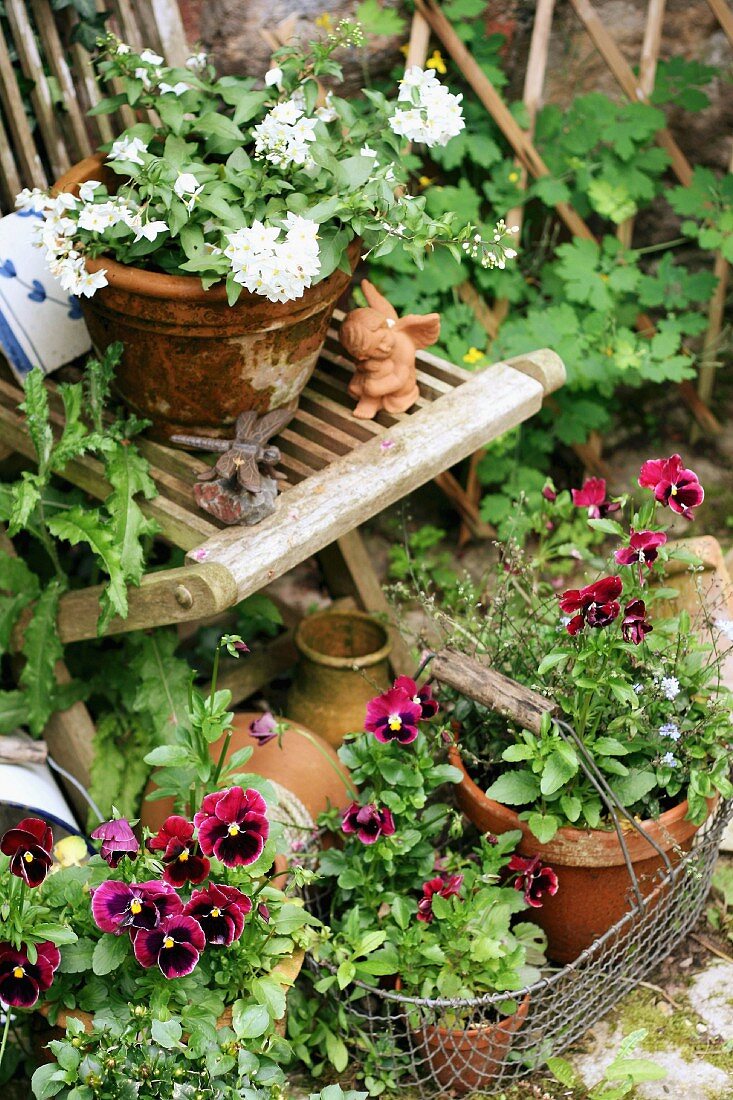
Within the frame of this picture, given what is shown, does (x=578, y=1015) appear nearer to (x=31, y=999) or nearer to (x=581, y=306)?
(x=31, y=999)

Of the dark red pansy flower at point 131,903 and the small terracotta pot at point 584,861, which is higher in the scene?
the dark red pansy flower at point 131,903

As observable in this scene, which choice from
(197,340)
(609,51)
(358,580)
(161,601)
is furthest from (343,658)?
(609,51)

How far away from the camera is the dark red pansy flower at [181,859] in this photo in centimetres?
180

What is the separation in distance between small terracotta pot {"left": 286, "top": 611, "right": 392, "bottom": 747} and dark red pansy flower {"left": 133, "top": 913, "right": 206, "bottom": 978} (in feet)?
3.24

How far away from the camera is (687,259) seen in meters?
3.81

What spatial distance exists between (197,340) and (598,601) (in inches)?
33.4

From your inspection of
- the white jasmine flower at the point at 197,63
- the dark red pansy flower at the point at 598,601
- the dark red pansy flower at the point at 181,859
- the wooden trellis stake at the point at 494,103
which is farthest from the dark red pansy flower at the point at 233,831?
the wooden trellis stake at the point at 494,103

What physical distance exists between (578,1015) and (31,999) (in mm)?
1039

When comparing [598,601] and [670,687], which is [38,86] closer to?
[598,601]

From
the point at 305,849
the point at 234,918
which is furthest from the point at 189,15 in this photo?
the point at 234,918

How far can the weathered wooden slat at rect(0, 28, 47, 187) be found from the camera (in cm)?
244

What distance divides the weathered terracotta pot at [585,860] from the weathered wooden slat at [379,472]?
500mm

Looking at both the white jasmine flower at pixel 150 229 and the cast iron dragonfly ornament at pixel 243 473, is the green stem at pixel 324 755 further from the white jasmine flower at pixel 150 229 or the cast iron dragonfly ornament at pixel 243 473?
the white jasmine flower at pixel 150 229

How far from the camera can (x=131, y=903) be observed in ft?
5.67
